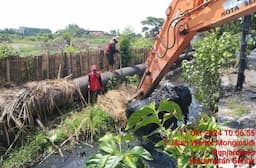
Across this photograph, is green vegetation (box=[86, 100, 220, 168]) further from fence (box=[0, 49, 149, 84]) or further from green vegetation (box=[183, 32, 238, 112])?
fence (box=[0, 49, 149, 84])

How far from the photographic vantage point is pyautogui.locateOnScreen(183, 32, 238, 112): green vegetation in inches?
259

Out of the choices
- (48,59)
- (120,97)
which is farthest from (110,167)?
(48,59)

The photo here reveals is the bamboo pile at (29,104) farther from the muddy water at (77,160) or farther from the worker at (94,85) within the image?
the muddy water at (77,160)

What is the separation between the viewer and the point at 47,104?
27.3ft

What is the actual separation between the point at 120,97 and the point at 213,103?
3297mm

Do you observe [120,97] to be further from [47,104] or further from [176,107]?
[176,107]

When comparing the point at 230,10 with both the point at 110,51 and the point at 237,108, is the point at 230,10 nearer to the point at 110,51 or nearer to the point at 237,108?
the point at 237,108

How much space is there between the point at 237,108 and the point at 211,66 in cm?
104

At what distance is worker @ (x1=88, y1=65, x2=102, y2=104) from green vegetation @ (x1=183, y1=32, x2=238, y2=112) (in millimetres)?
3211

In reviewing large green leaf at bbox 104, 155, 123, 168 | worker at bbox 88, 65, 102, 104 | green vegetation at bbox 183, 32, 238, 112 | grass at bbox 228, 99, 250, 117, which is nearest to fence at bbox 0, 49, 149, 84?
worker at bbox 88, 65, 102, 104

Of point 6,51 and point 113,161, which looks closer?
point 113,161

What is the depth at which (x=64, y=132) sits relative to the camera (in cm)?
774

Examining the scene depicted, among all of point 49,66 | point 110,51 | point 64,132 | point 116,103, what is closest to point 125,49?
point 110,51

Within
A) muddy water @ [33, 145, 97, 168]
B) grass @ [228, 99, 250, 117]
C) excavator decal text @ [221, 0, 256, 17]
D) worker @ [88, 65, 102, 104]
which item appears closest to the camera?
excavator decal text @ [221, 0, 256, 17]
